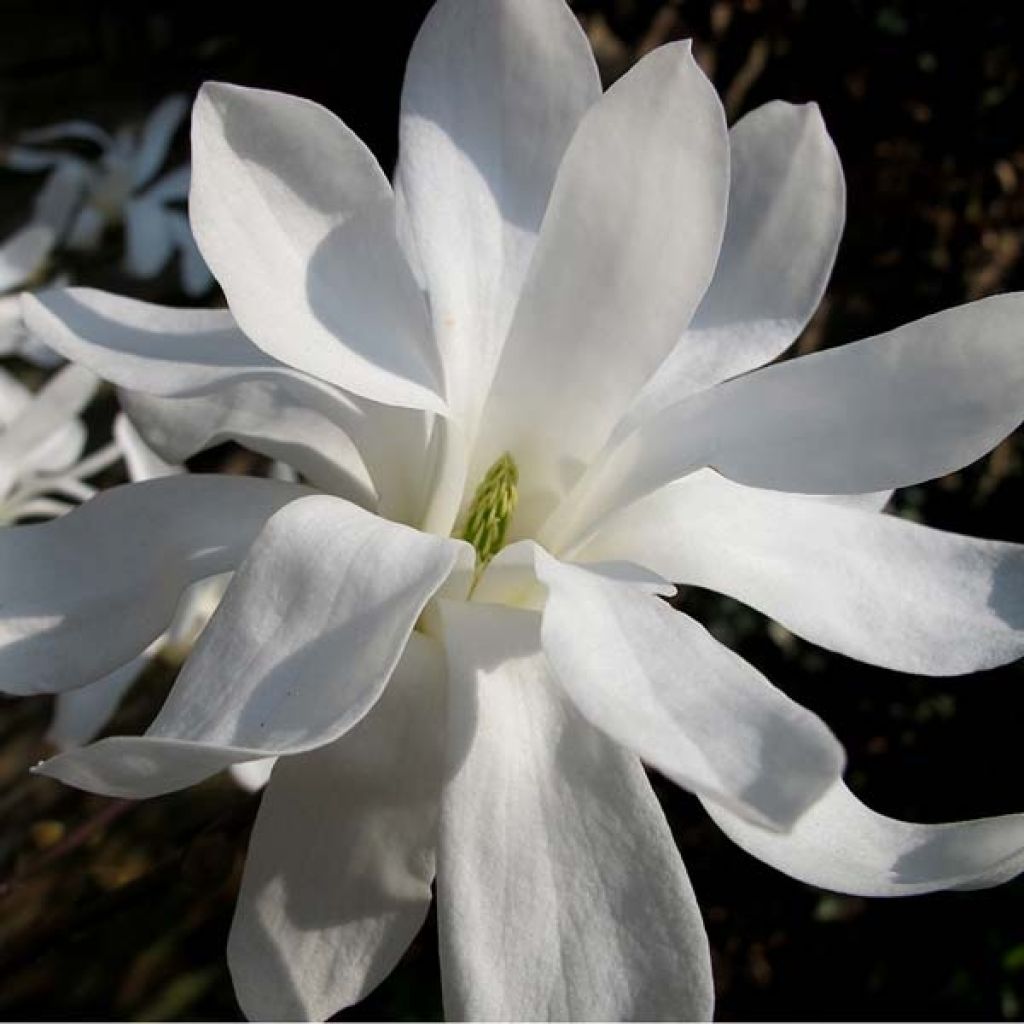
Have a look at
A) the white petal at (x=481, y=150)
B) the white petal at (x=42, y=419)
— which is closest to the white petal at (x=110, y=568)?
the white petal at (x=481, y=150)

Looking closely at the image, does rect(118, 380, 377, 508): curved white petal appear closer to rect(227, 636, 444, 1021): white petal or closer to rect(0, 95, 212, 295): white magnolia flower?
rect(227, 636, 444, 1021): white petal

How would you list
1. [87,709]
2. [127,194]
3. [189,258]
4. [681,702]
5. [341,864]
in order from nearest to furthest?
1. [681,702]
2. [341,864]
3. [87,709]
4. [189,258]
5. [127,194]

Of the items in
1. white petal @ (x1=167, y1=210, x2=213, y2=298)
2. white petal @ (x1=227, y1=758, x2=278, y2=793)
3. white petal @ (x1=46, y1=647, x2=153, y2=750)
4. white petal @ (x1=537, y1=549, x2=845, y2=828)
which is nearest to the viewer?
white petal @ (x1=537, y1=549, x2=845, y2=828)

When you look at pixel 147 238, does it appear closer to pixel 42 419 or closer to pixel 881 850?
pixel 42 419

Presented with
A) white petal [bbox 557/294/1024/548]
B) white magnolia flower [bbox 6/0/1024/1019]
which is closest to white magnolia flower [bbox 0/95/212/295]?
white magnolia flower [bbox 6/0/1024/1019]

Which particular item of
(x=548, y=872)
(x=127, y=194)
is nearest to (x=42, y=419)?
(x=548, y=872)

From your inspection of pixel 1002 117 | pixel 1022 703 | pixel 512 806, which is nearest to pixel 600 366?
pixel 512 806
